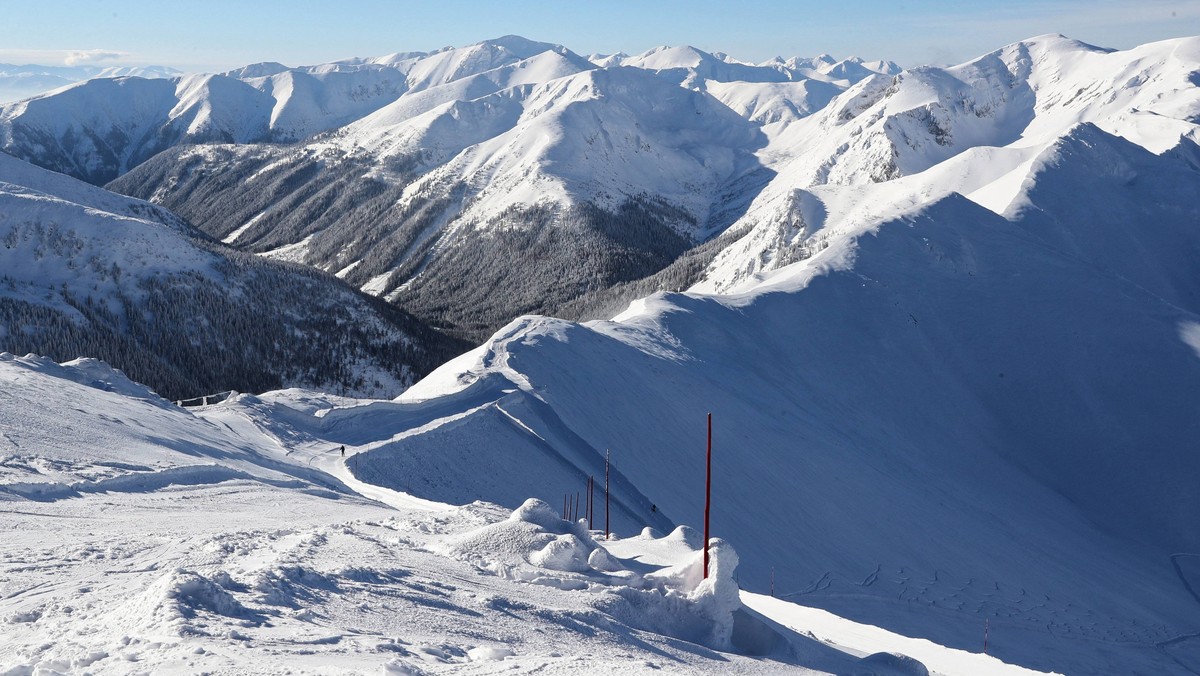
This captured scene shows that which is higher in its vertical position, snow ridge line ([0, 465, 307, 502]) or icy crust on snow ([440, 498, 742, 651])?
icy crust on snow ([440, 498, 742, 651])

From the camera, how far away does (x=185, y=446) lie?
105 feet

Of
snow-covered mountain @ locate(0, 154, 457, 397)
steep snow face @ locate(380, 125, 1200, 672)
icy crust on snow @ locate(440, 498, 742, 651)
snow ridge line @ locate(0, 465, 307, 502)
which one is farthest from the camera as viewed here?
snow-covered mountain @ locate(0, 154, 457, 397)

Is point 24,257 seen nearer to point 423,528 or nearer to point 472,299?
point 472,299

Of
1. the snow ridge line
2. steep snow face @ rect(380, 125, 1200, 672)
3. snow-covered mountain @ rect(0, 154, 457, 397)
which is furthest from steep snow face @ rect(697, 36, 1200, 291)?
the snow ridge line

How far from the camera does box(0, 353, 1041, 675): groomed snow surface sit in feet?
38.9

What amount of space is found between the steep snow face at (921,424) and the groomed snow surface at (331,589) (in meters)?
15.2

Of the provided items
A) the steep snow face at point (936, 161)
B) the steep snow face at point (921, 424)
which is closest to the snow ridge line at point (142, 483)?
the steep snow face at point (921, 424)

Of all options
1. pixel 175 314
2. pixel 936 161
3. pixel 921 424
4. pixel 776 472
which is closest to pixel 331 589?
pixel 776 472

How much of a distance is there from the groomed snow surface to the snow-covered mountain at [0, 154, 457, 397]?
70429 mm

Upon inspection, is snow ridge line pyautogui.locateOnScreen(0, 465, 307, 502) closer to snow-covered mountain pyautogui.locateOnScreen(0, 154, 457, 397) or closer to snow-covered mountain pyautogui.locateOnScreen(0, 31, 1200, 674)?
snow-covered mountain pyautogui.locateOnScreen(0, 31, 1200, 674)

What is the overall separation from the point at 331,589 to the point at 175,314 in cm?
9775

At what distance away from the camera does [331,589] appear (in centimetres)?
1462

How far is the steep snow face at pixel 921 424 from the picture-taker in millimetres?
40125

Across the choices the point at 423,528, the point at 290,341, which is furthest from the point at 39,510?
the point at 290,341
